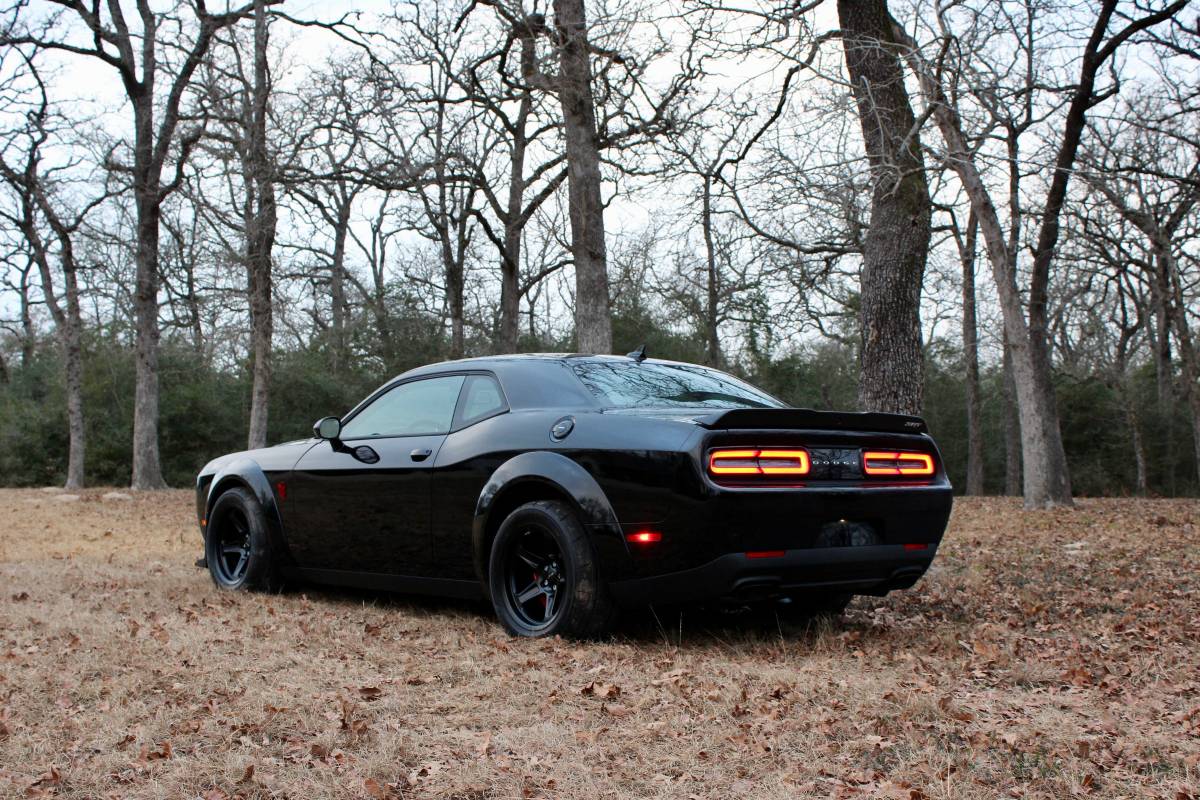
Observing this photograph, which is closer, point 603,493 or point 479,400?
point 603,493

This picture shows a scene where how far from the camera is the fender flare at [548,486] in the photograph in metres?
4.82

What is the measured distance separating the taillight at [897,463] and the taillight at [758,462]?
425mm

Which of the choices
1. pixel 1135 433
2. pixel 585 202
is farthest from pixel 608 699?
pixel 1135 433

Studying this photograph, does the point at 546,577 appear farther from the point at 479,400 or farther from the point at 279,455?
the point at 279,455

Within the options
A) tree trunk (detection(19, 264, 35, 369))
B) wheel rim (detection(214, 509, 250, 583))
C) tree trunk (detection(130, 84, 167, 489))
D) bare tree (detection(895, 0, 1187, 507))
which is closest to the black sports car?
wheel rim (detection(214, 509, 250, 583))

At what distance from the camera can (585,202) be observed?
13.6 metres

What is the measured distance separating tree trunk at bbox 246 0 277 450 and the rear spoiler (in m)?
15.3

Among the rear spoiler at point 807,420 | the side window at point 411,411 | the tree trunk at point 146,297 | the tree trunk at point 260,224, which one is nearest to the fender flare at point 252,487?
the side window at point 411,411

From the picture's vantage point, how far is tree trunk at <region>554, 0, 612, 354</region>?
13445mm

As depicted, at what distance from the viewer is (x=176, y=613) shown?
20.5 ft

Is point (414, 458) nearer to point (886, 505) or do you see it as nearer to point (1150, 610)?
point (886, 505)

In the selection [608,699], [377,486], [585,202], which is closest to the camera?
[608,699]

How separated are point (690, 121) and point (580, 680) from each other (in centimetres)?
1173

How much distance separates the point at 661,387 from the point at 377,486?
1760 mm
